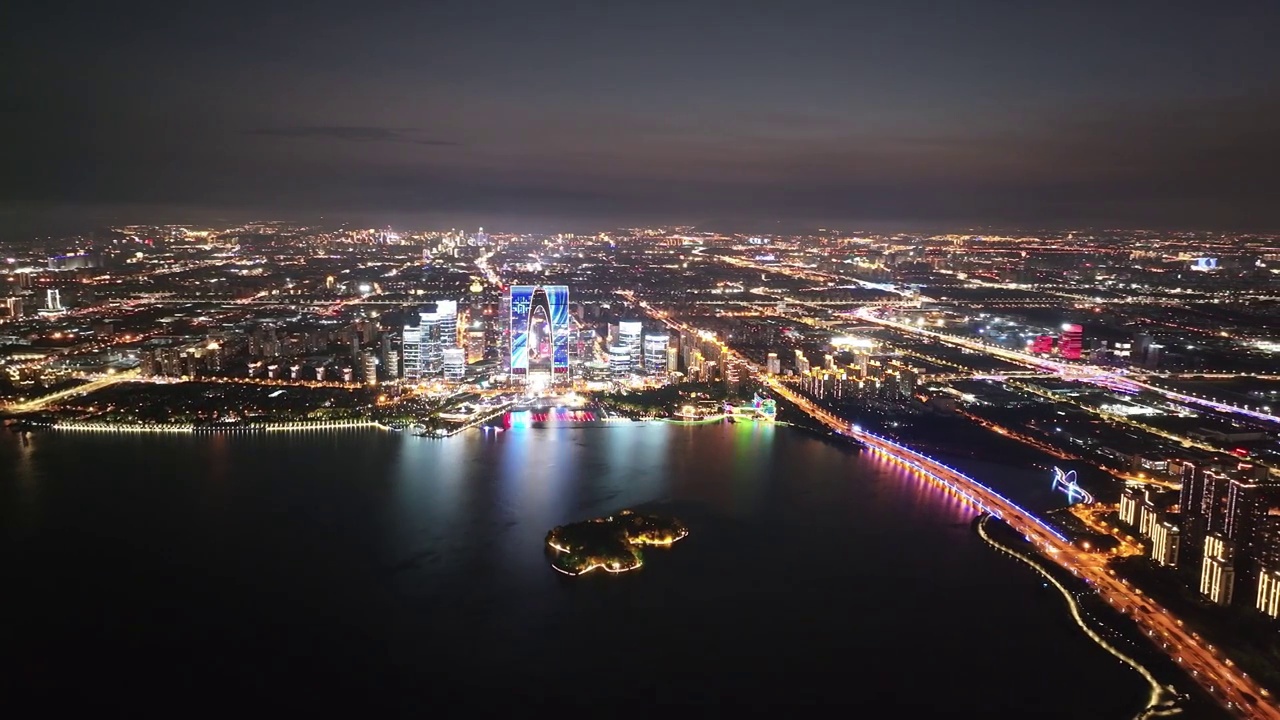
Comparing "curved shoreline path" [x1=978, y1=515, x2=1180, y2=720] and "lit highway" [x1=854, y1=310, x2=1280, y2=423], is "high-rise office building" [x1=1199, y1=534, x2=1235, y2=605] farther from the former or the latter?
"lit highway" [x1=854, y1=310, x2=1280, y2=423]

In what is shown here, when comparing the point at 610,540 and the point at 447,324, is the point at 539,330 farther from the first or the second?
the point at 610,540

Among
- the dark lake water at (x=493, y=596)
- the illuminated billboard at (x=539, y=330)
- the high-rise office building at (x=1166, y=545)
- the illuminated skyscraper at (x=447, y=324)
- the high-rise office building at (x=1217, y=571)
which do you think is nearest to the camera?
the dark lake water at (x=493, y=596)

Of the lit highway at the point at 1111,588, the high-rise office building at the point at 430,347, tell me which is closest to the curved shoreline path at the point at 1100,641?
the lit highway at the point at 1111,588

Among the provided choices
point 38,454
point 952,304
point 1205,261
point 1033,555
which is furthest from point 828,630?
point 1205,261

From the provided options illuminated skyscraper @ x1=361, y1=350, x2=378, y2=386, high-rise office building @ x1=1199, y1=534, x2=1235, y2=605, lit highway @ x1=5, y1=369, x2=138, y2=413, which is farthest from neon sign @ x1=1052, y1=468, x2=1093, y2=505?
lit highway @ x1=5, y1=369, x2=138, y2=413

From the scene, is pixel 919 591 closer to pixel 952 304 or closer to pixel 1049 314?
pixel 1049 314

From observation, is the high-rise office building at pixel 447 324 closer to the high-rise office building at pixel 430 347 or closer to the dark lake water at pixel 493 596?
the high-rise office building at pixel 430 347
